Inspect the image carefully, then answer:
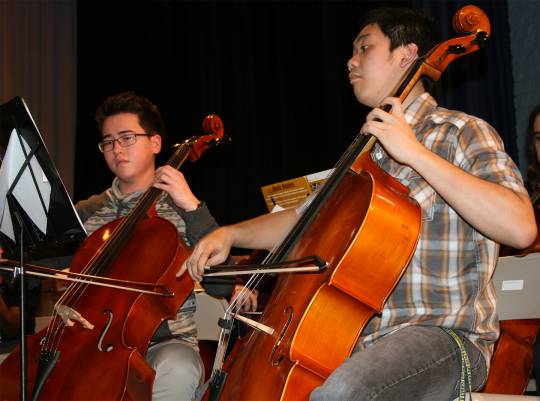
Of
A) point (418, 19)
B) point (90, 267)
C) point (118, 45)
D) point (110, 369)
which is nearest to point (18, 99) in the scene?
point (90, 267)

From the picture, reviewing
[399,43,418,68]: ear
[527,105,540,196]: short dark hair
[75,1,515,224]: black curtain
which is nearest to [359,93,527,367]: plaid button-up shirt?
[399,43,418,68]: ear

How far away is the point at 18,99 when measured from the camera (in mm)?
1584

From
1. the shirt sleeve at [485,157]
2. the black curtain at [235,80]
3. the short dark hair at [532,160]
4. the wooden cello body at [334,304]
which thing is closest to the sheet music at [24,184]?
the wooden cello body at [334,304]

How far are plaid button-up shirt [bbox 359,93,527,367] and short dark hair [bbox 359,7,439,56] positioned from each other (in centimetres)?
34

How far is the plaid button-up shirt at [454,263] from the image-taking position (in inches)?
55.5

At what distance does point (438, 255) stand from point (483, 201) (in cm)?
20

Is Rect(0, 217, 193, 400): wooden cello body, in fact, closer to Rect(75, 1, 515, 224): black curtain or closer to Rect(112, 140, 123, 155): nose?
Rect(112, 140, 123, 155): nose

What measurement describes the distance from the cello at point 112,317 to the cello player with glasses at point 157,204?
3.1 inches

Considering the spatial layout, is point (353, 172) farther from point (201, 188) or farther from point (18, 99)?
point (201, 188)

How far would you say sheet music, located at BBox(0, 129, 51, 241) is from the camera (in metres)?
1.59

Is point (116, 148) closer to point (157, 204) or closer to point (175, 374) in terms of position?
point (157, 204)

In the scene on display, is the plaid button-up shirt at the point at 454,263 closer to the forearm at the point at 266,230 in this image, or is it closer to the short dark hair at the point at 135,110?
the forearm at the point at 266,230

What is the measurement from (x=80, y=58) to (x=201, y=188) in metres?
1.35

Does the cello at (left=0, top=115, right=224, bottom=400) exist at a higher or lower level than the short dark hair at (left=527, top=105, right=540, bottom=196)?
lower
